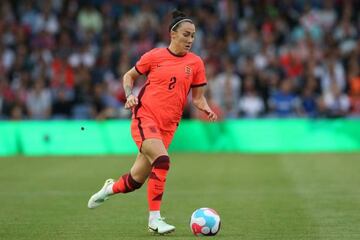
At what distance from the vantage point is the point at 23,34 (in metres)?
29.3

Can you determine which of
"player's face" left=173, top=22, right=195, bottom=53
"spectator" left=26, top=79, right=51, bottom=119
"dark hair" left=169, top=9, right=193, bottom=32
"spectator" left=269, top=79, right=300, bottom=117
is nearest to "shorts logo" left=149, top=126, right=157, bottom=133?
"player's face" left=173, top=22, right=195, bottom=53

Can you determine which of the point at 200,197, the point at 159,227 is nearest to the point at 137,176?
the point at 159,227

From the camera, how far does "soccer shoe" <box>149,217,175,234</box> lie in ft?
32.9

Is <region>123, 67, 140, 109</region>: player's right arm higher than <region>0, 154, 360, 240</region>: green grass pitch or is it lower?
higher

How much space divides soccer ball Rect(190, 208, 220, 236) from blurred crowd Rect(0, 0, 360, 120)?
1597 centimetres

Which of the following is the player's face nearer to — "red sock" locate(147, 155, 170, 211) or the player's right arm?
the player's right arm

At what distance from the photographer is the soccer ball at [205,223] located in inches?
393

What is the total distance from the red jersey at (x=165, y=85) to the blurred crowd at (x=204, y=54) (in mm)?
15404

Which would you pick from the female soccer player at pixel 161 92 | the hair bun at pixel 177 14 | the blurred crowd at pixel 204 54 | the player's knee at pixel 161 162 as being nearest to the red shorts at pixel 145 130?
the female soccer player at pixel 161 92

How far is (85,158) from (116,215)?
11.6 m

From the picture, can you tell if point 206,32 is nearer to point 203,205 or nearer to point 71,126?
point 71,126

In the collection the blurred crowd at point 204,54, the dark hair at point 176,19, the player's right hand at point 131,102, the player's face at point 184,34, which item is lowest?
the blurred crowd at point 204,54

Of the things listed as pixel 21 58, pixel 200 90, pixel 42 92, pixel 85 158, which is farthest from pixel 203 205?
pixel 21 58

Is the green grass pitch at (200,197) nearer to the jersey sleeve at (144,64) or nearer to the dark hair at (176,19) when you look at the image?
the jersey sleeve at (144,64)
